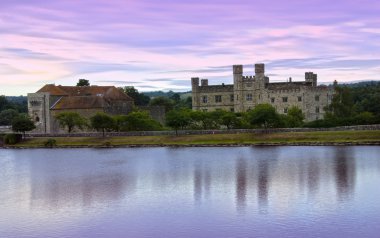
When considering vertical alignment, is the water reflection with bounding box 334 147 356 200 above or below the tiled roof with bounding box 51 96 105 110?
below

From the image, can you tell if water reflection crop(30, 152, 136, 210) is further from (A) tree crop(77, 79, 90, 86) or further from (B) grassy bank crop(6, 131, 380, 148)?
(A) tree crop(77, 79, 90, 86)

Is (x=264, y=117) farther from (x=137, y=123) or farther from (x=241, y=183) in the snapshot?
(x=241, y=183)

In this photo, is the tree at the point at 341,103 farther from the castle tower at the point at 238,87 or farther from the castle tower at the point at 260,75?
the castle tower at the point at 238,87

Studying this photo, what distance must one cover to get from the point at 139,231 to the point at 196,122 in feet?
181

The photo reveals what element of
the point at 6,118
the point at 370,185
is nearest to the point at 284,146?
the point at 370,185

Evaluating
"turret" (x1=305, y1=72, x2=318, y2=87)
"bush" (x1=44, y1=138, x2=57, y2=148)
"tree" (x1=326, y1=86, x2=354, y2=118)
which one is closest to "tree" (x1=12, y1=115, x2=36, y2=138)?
"bush" (x1=44, y1=138, x2=57, y2=148)

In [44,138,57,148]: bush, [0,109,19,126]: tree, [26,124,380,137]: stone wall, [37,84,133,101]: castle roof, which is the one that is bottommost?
[44,138,57,148]: bush

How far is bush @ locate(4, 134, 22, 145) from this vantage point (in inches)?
3268

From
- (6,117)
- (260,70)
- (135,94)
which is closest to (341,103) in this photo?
(260,70)

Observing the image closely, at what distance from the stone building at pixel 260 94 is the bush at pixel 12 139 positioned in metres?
25.6

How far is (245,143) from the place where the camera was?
68562 millimetres

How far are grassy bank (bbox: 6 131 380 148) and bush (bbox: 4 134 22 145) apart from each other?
56.1 inches

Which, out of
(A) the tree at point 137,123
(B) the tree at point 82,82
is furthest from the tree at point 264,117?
(B) the tree at point 82,82

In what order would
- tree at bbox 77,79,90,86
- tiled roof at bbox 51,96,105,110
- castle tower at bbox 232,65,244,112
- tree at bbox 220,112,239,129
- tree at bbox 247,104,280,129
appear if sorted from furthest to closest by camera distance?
tree at bbox 77,79,90,86
tiled roof at bbox 51,96,105,110
castle tower at bbox 232,65,244,112
tree at bbox 220,112,239,129
tree at bbox 247,104,280,129
